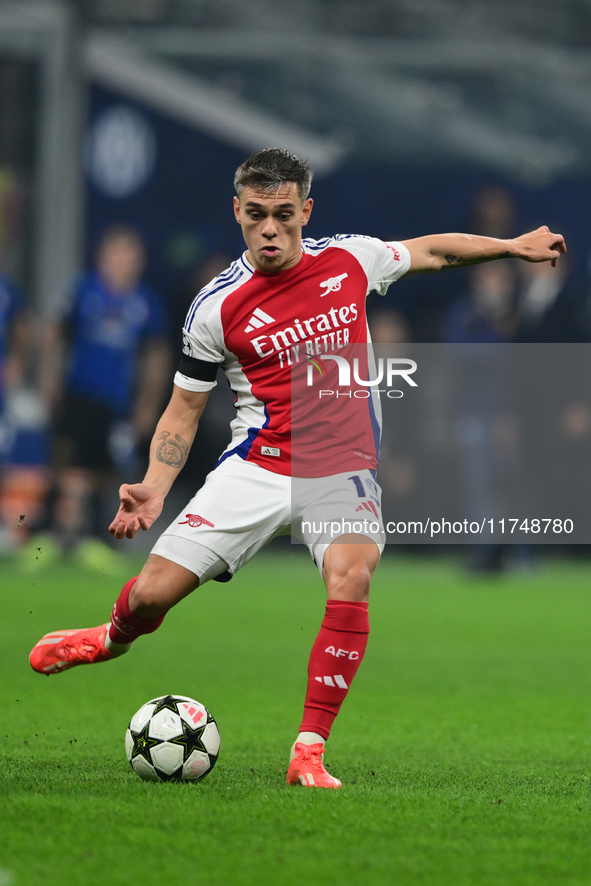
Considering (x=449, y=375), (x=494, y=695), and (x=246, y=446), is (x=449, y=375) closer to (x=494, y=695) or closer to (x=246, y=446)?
(x=494, y=695)

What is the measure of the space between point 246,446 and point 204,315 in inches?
20.1

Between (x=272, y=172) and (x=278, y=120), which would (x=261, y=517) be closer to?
(x=272, y=172)

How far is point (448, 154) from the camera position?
51.2 ft

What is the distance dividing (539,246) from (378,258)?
63 cm

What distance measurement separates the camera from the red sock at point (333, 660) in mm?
4496

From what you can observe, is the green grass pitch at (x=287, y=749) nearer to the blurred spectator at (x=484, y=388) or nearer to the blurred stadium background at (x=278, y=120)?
the blurred spectator at (x=484, y=388)

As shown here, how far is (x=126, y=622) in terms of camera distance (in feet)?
16.2

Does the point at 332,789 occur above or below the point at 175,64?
below

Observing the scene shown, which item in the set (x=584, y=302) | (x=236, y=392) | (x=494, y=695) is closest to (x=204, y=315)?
(x=236, y=392)

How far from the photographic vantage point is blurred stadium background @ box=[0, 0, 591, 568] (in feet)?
49.9

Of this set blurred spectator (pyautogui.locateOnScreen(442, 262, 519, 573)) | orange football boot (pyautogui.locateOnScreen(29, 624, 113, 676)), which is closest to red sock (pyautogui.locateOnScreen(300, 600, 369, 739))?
orange football boot (pyautogui.locateOnScreen(29, 624, 113, 676))

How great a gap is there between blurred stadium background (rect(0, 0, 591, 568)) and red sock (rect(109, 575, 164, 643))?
1017 cm

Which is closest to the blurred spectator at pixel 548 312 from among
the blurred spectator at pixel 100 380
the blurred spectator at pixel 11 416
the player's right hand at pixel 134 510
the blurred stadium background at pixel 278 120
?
the blurred stadium background at pixel 278 120

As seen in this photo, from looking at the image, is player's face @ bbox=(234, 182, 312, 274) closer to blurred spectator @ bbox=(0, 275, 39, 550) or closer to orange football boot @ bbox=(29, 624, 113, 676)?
Result: orange football boot @ bbox=(29, 624, 113, 676)
